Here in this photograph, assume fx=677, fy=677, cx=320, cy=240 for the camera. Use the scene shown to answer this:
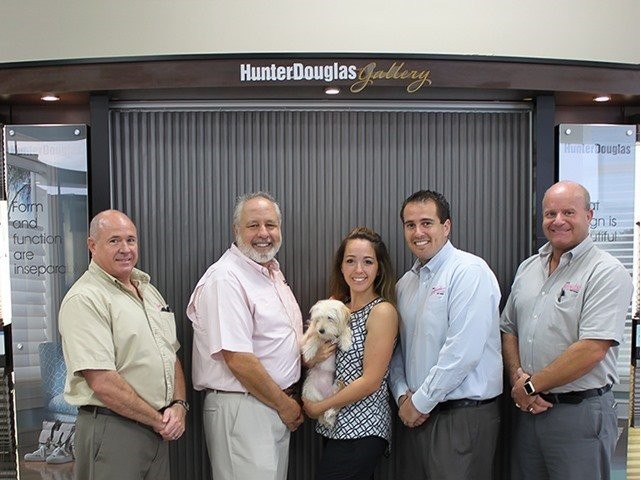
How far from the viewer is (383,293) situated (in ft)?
9.99

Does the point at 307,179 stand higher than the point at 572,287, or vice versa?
the point at 307,179

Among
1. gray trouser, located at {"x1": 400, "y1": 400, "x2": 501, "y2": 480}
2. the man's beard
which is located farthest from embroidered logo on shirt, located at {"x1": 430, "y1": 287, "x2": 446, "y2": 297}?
the man's beard

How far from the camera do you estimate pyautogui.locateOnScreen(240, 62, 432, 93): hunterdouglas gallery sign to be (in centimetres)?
310

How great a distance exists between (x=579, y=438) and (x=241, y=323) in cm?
149

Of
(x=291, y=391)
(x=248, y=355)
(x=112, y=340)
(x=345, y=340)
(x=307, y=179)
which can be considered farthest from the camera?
(x=307, y=179)

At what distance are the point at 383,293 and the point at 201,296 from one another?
0.81m

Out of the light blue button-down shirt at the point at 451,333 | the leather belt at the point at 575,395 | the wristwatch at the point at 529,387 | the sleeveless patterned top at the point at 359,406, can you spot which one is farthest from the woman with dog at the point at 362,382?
the leather belt at the point at 575,395

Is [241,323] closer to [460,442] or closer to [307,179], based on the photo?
[307,179]

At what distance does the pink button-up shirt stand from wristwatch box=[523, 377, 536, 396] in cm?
98

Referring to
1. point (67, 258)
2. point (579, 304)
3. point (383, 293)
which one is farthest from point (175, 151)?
point (579, 304)

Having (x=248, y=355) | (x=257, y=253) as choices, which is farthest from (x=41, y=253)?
(x=248, y=355)

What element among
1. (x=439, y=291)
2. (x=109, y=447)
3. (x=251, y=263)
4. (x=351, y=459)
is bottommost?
(x=351, y=459)

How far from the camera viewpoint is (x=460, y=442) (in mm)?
2877

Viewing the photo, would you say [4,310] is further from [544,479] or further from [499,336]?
[544,479]
